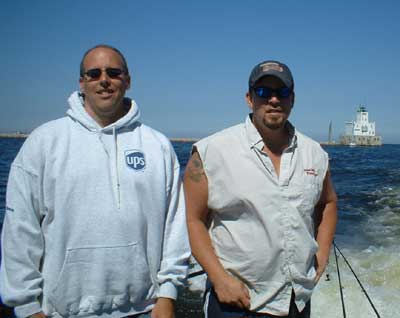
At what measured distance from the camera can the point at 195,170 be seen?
7.73ft

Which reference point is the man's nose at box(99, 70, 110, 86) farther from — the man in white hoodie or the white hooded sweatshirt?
the white hooded sweatshirt

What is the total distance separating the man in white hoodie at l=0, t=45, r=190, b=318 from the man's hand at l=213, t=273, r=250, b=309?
33 centimetres

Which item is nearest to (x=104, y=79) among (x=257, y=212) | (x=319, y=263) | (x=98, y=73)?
(x=98, y=73)

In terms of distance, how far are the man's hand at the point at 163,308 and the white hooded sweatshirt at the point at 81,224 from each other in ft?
0.10

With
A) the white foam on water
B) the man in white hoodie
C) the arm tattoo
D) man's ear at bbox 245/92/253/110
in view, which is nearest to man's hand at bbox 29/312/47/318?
the man in white hoodie

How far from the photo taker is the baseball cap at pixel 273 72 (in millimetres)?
2318

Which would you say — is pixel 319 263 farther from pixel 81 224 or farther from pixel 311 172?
pixel 81 224

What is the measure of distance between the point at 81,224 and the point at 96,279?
0.92 ft

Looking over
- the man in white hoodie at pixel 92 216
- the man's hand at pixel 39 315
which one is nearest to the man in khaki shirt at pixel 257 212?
the man in white hoodie at pixel 92 216

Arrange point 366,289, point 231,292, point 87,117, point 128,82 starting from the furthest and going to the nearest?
point 366,289 → point 231,292 → point 128,82 → point 87,117

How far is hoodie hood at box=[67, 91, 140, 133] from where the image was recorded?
191 cm

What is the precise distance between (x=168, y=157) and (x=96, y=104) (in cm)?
47

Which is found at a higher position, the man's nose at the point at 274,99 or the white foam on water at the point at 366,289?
Result: the man's nose at the point at 274,99

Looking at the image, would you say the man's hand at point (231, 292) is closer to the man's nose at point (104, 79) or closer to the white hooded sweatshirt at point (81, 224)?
the white hooded sweatshirt at point (81, 224)
